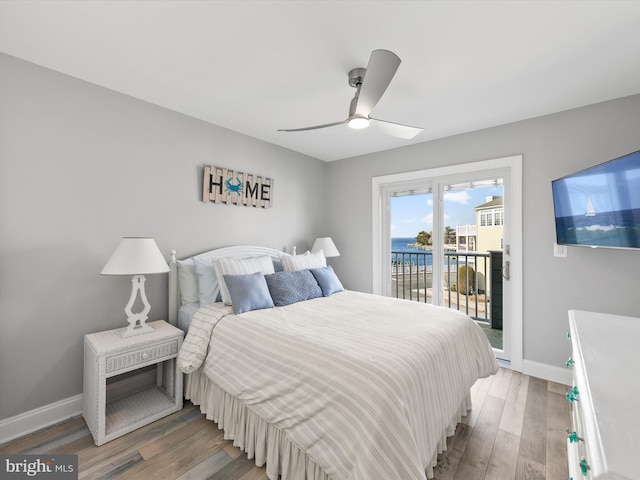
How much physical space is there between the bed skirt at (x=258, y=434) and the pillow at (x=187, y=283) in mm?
667

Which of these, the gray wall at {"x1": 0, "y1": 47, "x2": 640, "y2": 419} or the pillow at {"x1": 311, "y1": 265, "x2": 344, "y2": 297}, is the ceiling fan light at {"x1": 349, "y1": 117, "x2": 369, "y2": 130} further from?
the gray wall at {"x1": 0, "y1": 47, "x2": 640, "y2": 419}

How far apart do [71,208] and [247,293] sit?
58.5 inches

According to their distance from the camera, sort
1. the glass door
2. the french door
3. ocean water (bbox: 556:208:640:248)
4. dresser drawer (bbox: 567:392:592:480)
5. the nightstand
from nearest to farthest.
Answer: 1. dresser drawer (bbox: 567:392:592:480)
2. ocean water (bbox: 556:208:640:248)
3. the nightstand
4. the french door
5. the glass door

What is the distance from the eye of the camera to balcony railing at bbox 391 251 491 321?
3.63 m

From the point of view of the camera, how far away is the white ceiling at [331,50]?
60.1 inches

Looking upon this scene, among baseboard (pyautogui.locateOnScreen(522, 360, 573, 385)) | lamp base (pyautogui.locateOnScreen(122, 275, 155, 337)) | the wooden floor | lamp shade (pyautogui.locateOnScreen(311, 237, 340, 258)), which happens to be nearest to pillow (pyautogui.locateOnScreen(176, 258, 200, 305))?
lamp base (pyautogui.locateOnScreen(122, 275, 155, 337))

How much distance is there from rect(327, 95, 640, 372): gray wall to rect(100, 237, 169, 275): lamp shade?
3.17m

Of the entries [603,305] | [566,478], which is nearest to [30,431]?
[566,478]

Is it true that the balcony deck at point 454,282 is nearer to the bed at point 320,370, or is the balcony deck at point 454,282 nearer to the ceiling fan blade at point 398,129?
the bed at point 320,370

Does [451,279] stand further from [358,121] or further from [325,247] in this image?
[358,121]

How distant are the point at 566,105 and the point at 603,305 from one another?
182 cm

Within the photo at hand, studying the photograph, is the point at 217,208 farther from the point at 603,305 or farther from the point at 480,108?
the point at 603,305

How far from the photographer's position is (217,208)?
308cm

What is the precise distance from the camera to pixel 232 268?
2555 mm
